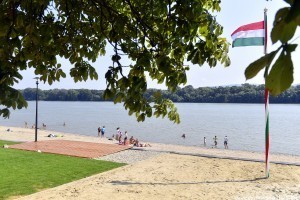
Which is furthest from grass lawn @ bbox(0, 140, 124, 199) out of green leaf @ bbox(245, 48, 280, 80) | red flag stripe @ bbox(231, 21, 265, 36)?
green leaf @ bbox(245, 48, 280, 80)

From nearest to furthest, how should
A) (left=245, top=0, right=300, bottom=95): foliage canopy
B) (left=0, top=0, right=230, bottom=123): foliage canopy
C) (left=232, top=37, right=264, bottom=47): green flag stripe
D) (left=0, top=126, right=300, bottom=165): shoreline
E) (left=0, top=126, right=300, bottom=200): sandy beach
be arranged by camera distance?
(left=245, top=0, right=300, bottom=95): foliage canopy → (left=0, top=0, right=230, bottom=123): foliage canopy → (left=0, top=126, right=300, bottom=200): sandy beach → (left=232, top=37, right=264, bottom=47): green flag stripe → (left=0, top=126, right=300, bottom=165): shoreline

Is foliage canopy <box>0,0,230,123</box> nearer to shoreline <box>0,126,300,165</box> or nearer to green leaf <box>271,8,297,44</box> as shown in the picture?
green leaf <box>271,8,297,44</box>

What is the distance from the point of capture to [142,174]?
17344 millimetres

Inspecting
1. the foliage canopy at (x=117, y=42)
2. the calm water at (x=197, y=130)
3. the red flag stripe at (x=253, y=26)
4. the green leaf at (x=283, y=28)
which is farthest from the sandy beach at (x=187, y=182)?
the calm water at (x=197, y=130)

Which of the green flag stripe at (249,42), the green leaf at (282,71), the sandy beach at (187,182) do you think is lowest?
the sandy beach at (187,182)

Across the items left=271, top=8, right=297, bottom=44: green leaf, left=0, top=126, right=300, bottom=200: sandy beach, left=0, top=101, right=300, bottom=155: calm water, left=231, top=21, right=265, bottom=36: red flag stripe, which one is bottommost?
left=0, top=101, right=300, bottom=155: calm water

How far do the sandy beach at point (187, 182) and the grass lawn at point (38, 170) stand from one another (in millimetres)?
761

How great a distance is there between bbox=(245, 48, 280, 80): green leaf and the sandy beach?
41.1 ft

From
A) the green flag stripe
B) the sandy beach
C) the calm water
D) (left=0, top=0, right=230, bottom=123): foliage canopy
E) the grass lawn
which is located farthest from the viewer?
the calm water

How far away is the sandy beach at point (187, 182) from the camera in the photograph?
13586 millimetres

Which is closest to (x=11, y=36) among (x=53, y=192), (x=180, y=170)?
(x=53, y=192)

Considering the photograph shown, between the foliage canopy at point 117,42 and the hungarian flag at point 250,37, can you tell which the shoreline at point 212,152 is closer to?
the hungarian flag at point 250,37

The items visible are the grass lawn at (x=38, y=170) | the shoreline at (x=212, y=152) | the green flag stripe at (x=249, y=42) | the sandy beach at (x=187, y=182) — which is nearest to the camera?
the sandy beach at (x=187, y=182)

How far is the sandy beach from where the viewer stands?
535 inches
